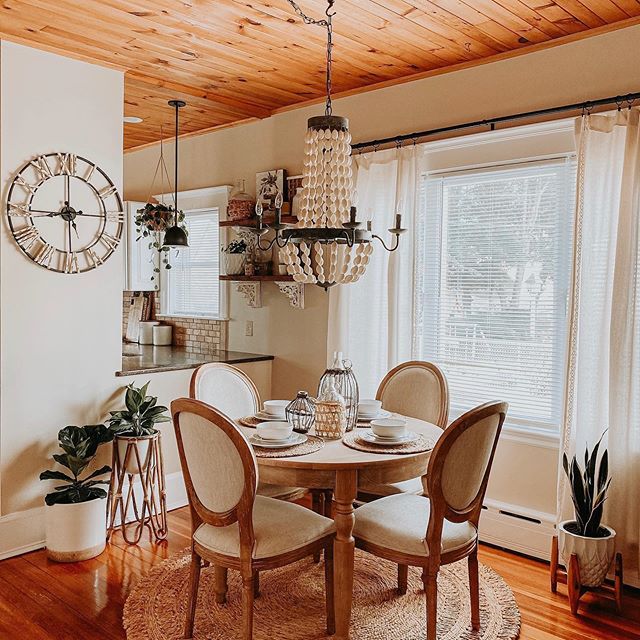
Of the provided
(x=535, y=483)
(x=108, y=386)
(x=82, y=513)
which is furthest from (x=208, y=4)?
(x=535, y=483)

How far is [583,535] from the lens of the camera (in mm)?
2953

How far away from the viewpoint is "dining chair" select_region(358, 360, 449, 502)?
3318 mm

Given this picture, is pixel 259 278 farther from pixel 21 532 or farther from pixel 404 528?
pixel 404 528

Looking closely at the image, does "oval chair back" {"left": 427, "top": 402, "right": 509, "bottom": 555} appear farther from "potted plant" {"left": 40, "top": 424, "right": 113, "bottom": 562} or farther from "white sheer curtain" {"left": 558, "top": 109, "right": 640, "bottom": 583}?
"potted plant" {"left": 40, "top": 424, "right": 113, "bottom": 562}

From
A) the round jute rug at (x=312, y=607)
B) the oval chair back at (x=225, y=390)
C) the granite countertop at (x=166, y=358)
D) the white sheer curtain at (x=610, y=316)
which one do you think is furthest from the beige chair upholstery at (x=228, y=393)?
the white sheer curtain at (x=610, y=316)

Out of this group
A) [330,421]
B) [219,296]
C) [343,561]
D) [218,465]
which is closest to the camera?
[218,465]

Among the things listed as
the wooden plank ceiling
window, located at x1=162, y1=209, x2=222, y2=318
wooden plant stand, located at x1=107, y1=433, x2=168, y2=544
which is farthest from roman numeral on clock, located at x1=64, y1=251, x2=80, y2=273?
window, located at x1=162, y1=209, x2=222, y2=318

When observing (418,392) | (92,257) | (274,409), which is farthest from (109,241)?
(418,392)

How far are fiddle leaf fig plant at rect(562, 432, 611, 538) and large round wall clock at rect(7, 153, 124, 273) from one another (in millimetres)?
2701

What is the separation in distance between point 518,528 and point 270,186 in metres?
2.74

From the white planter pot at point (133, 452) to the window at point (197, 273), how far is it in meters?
1.73

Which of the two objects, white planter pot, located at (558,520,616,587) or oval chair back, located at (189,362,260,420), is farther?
oval chair back, located at (189,362,260,420)

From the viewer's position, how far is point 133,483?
12.5 ft

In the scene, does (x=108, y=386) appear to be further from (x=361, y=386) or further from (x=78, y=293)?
(x=361, y=386)
